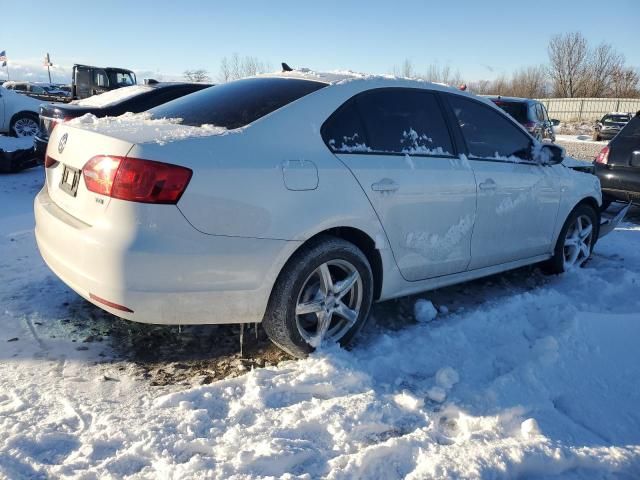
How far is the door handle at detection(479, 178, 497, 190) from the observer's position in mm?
3629

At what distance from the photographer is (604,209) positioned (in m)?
7.91

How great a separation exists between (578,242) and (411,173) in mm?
2520

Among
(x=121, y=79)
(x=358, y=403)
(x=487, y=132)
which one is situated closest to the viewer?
(x=358, y=403)

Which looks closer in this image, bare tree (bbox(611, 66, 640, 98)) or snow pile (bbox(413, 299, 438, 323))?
snow pile (bbox(413, 299, 438, 323))

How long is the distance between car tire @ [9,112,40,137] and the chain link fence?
3956 centimetres

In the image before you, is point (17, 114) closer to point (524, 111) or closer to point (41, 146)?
point (41, 146)

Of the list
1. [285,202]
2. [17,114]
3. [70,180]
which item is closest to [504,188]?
[285,202]

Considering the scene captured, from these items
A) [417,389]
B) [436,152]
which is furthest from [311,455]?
[436,152]

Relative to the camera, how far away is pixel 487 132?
3920mm

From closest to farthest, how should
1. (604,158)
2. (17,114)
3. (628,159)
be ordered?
(628,159)
(604,158)
(17,114)

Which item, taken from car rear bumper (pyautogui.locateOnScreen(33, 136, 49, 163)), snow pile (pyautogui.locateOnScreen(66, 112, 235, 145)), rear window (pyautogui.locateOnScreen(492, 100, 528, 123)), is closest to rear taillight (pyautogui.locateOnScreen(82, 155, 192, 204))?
snow pile (pyautogui.locateOnScreen(66, 112, 235, 145))

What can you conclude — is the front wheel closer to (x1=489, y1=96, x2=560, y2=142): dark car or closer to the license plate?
the license plate

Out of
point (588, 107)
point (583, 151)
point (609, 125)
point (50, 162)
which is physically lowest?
point (583, 151)

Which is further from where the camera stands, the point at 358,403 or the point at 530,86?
the point at 530,86
